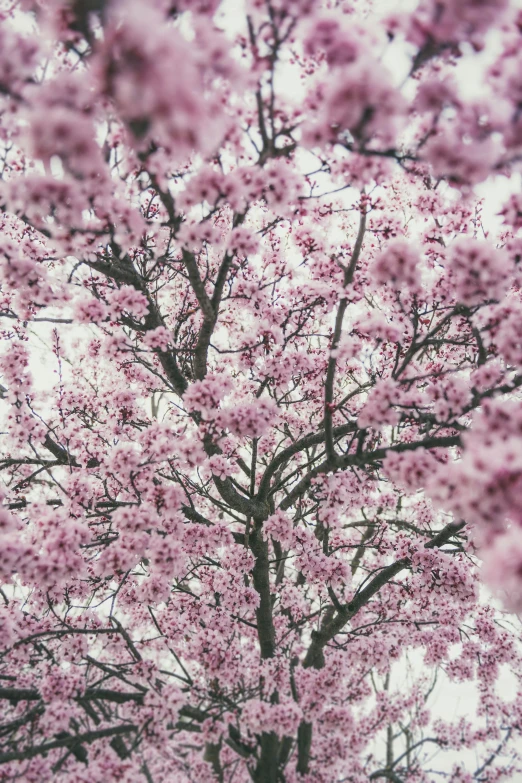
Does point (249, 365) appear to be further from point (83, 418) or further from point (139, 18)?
point (139, 18)

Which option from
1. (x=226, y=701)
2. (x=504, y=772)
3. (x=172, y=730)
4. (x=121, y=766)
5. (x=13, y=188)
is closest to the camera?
(x=13, y=188)

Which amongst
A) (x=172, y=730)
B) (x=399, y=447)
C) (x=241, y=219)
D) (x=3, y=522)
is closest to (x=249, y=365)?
(x=241, y=219)

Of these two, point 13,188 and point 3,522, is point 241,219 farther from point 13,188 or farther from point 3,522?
point 3,522

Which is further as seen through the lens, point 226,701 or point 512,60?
point 226,701

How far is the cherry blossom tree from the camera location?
102 inches

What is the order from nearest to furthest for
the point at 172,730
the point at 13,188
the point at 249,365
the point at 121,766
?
the point at 13,188 < the point at 121,766 < the point at 172,730 < the point at 249,365

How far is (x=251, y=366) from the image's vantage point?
21.5 feet

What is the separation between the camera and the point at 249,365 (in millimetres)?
6562

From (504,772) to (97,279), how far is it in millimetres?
11462

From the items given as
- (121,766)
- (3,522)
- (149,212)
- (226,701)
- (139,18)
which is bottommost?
(121,766)

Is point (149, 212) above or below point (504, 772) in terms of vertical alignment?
above

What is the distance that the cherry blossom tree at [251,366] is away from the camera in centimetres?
260

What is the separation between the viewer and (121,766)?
5.02 metres

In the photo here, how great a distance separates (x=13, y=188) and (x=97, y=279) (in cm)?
372
